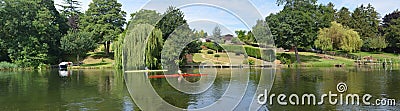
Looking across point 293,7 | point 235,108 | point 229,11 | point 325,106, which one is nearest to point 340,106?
point 325,106

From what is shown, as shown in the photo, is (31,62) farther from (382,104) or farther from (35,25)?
(382,104)

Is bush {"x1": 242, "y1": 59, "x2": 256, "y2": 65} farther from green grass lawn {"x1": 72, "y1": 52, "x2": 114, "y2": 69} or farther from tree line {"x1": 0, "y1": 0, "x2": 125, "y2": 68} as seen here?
tree line {"x1": 0, "y1": 0, "x2": 125, "y2": 68}

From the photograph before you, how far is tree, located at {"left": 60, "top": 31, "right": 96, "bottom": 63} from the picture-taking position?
4941cm

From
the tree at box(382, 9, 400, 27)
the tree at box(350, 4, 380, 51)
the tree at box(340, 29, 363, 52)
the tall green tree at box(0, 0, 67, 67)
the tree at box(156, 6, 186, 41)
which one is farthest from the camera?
the tree at box(382, 9, 400, 27)

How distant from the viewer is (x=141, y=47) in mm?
33562

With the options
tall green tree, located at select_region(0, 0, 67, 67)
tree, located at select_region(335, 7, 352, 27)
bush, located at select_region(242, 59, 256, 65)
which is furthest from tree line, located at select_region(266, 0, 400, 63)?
tall green tree, located at select_region(0, 0, 67, 67)

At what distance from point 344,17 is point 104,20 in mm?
41147

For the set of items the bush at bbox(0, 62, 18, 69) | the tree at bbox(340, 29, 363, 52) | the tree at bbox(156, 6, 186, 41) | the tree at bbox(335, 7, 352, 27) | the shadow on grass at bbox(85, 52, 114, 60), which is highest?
the tree at bbox(335, 7, 352, 27)

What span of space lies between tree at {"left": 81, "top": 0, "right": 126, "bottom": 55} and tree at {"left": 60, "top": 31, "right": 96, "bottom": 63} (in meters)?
2.19

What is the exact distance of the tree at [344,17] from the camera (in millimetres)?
64188

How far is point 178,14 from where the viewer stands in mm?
38000

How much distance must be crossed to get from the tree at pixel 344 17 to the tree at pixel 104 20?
123 feet

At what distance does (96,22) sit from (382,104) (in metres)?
47.6

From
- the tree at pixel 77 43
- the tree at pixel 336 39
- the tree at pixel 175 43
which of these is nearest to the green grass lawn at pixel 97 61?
the tree at pixel 77 43
